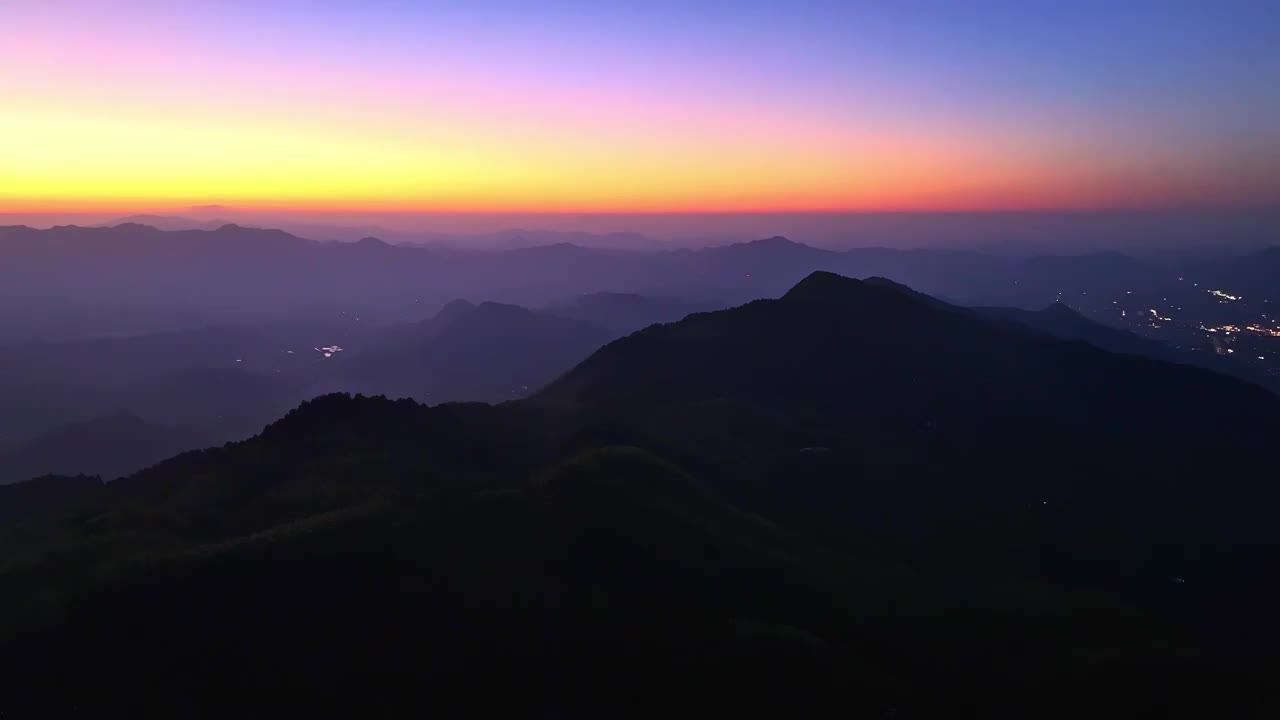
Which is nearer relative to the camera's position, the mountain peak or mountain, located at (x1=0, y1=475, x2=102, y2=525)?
mountain, located at (x1=0, y1=475, x2=102, y2=525)

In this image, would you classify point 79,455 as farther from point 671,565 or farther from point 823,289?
point 671,565

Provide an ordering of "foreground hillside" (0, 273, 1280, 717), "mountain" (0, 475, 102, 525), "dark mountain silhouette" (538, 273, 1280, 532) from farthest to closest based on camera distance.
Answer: "mountain" (0, 475, 102, 525) < "dark mountain silhouette" (538, 273, 1280, 532) < "foreground hillside" (0, 273, 1280, 717)

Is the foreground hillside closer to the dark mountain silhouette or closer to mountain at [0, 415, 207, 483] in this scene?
the dark mountain silhouette

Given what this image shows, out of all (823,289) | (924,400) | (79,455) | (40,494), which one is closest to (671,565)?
(924,400)

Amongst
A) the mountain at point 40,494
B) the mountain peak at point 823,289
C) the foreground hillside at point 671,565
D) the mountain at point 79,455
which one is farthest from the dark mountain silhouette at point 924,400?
the mountain at point 79,455

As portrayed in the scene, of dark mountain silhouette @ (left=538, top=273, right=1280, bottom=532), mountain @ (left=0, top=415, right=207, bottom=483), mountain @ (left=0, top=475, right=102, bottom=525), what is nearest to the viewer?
dark mountain silhouette @ (left=538, top=273, right=1280, bottom=532)

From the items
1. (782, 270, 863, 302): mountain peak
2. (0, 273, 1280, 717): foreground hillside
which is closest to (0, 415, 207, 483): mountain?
(0, 273, 1280, 717): foreground hillside

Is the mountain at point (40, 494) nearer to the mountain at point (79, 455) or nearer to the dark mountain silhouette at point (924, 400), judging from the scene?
the dark mountain silhouette at point (924, 400)

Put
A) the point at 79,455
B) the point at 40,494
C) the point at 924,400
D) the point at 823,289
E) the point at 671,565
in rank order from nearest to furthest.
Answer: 1. the point at 671,565
2. the point at 40,494
3. the point at 924,400
4. the point at 823,289
5. the point at 79,455
